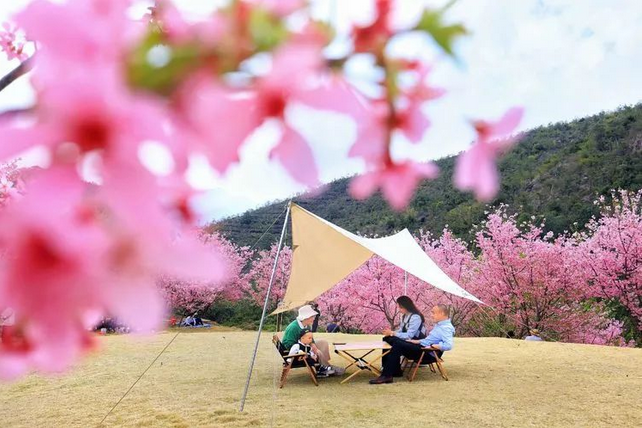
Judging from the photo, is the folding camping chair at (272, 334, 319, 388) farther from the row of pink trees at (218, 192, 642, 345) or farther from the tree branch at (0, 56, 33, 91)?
the tree branch at (0, 56, 33, 91)

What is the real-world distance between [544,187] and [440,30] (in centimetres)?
2861

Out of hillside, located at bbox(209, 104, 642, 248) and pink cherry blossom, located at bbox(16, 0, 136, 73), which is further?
hillside, located at bbox(209, 104, 642, 248)

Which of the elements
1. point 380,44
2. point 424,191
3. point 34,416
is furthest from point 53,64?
point 424,191

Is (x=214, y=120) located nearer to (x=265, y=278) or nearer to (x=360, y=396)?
(x=360, y=396)

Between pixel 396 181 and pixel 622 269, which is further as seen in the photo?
pixel 622 269

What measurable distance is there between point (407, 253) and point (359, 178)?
7385 millimetres

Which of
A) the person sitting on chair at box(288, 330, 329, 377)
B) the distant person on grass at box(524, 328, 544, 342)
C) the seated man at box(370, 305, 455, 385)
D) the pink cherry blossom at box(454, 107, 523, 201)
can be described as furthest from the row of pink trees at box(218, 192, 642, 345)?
the pink cherry blossom at box(454, 107, 523, 201)

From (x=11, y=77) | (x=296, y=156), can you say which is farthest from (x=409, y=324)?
(x=296, y=156)

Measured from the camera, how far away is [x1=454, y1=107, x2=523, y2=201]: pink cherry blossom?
0.35m

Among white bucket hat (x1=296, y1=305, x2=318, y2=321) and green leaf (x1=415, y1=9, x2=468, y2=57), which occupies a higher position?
green leaf (x1=415, y1=9, x2=468, y2=57)

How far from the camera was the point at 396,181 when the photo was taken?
380mm

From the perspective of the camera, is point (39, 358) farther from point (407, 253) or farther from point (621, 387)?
point (407, 253)

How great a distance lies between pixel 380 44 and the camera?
12.2 inches

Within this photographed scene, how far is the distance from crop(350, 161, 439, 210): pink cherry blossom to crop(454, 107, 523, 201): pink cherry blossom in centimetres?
3
